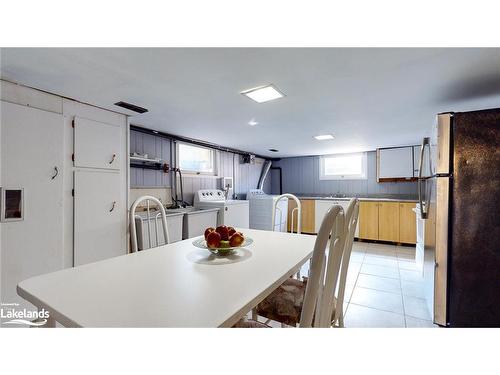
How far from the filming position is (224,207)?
3561 millimetres

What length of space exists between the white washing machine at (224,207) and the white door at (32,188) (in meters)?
1.95

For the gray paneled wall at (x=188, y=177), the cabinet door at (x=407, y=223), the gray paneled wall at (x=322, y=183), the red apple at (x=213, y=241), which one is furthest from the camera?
the gray paneled wall at (x=322, y=183)

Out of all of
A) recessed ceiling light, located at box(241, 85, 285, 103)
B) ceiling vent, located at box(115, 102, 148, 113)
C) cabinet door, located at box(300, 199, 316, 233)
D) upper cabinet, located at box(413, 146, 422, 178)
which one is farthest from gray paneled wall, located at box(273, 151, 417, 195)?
ceiling vent, located at box(115, 102, 148, 113)

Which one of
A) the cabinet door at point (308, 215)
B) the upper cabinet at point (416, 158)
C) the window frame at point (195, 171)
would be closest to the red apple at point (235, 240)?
the window frame at point (195, 171)

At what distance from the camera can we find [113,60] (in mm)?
1405

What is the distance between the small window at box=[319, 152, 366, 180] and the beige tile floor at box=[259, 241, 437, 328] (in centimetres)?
202

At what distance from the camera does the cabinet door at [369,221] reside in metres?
4.51

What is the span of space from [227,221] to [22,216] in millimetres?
2353

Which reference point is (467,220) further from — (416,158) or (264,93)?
(416,158)

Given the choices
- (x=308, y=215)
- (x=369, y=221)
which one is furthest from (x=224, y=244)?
(x=308, y=215)

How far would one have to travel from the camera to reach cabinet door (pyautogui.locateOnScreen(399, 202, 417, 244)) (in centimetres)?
413

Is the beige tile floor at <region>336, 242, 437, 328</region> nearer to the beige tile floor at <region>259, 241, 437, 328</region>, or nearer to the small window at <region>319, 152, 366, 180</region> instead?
the beige tile floor at <region>259, 241, 437, 328</region>

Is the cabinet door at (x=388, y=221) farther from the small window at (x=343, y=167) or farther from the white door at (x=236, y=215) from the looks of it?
the white door at (x=236, y=215)
